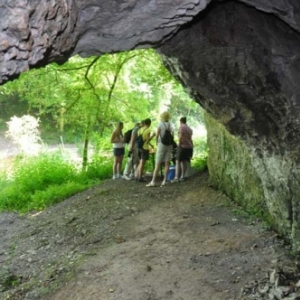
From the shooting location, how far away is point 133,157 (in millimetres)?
12984

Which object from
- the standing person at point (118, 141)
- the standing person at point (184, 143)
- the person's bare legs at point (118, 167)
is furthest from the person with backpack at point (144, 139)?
the person's bare legs at point (118, 167)

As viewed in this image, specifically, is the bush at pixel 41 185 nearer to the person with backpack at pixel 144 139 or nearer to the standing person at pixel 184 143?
the person with backpack at pixel 144 139

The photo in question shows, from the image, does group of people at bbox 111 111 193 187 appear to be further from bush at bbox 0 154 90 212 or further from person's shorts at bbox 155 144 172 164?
bush at bbox 0 154 90 212

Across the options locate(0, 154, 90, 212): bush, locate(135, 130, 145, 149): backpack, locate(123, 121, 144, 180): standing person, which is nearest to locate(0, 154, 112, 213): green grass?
locate(0, 154, 90, 212): bush

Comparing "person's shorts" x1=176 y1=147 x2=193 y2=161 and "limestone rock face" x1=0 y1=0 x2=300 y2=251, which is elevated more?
"limestone rock face" x1=0 y1=0 x2=300 y2=251

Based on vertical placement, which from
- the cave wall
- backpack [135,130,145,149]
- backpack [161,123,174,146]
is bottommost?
backpack [135,130,145,149]

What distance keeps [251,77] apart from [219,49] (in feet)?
1.96

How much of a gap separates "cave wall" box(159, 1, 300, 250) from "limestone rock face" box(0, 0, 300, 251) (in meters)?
0.01

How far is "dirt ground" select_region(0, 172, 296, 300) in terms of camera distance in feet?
22.5

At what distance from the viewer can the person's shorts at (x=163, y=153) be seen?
11.5 metres

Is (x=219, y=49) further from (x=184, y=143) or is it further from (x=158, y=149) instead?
(x=184, y=143)

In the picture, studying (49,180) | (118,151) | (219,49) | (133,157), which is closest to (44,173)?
(49,180)

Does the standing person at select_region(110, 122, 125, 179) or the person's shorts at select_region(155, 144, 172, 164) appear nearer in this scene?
the person's shorts at select_region(155, 144, 172, 164)

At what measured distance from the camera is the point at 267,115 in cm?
641
